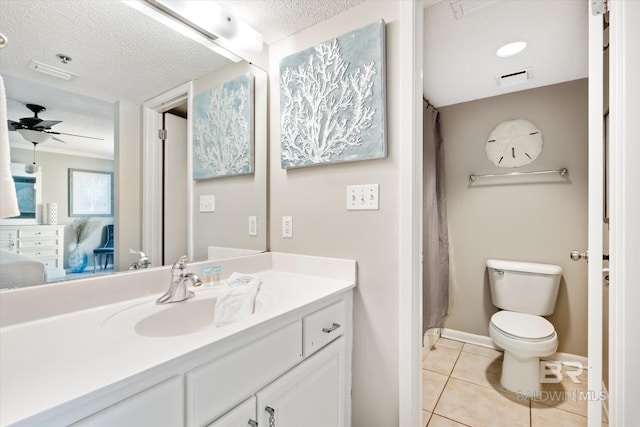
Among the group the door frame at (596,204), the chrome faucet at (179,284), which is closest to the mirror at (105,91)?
the chrome faucet at (179,284)

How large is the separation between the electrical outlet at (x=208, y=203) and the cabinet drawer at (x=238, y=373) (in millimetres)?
739

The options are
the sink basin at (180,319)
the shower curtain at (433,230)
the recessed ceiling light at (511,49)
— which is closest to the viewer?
the sink basin at (180,319)

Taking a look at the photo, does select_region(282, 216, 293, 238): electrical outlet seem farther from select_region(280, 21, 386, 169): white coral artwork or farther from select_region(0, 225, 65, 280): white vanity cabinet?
select_region(0, 225, 65, 280): white vanity cabinet

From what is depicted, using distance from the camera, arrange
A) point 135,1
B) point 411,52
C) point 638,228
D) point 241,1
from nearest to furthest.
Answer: point 638,228, point 135,1, point 411,52, point 241,1

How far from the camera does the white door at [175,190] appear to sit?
1.22m

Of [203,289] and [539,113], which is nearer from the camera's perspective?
[203,289]

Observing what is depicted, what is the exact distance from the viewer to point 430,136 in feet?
7.75

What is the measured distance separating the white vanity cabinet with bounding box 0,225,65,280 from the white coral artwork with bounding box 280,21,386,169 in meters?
0.95

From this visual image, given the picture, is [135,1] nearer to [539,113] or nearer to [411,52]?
[411,52]

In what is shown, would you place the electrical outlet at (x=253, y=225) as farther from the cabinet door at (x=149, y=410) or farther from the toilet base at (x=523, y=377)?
the toilet base at (x=523, y=377)

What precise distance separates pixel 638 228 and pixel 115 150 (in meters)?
1.83

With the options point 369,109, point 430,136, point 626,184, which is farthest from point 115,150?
point 430,136

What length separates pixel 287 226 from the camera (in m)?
1.55

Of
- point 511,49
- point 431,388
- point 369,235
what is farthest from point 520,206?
point 369,235
